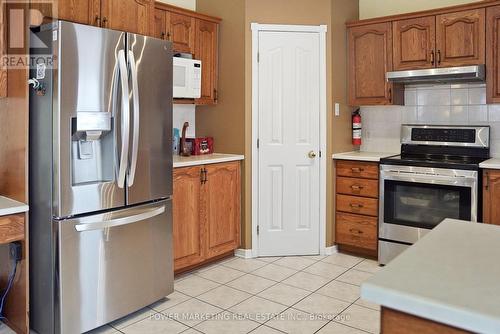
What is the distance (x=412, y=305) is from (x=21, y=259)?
221 centimetres

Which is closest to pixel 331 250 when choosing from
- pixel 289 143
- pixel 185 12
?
pixel 289 143

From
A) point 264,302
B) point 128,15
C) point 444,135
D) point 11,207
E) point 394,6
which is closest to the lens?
point 11,207

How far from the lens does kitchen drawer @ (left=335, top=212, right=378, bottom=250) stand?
12.7ft

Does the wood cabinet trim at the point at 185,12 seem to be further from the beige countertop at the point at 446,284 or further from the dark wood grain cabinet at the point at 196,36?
the beige countertop at the point at 446,284

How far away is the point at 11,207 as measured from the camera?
2.25 m

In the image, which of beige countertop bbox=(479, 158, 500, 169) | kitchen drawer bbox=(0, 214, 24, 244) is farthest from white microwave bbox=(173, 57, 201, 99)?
beige countertop bbox=(479, 158, 500, 169)

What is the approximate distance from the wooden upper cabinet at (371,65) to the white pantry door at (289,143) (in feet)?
1.51

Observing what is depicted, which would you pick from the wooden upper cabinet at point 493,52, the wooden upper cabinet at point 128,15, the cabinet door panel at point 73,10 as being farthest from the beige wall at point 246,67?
the cabinet door panel at point 73,10

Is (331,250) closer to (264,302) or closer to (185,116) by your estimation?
(264,302)

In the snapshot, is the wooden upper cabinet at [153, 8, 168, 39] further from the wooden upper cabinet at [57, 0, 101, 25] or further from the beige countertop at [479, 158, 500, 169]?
the beige countertop at [479, 158, 500, 169]

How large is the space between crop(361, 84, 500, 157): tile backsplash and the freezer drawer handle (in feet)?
8.11

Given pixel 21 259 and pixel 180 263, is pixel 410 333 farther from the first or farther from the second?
pixel 180 263

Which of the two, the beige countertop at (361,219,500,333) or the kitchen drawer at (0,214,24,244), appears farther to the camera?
the kitchen drawer at (0,214,24,244)

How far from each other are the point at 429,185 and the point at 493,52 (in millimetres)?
1182
